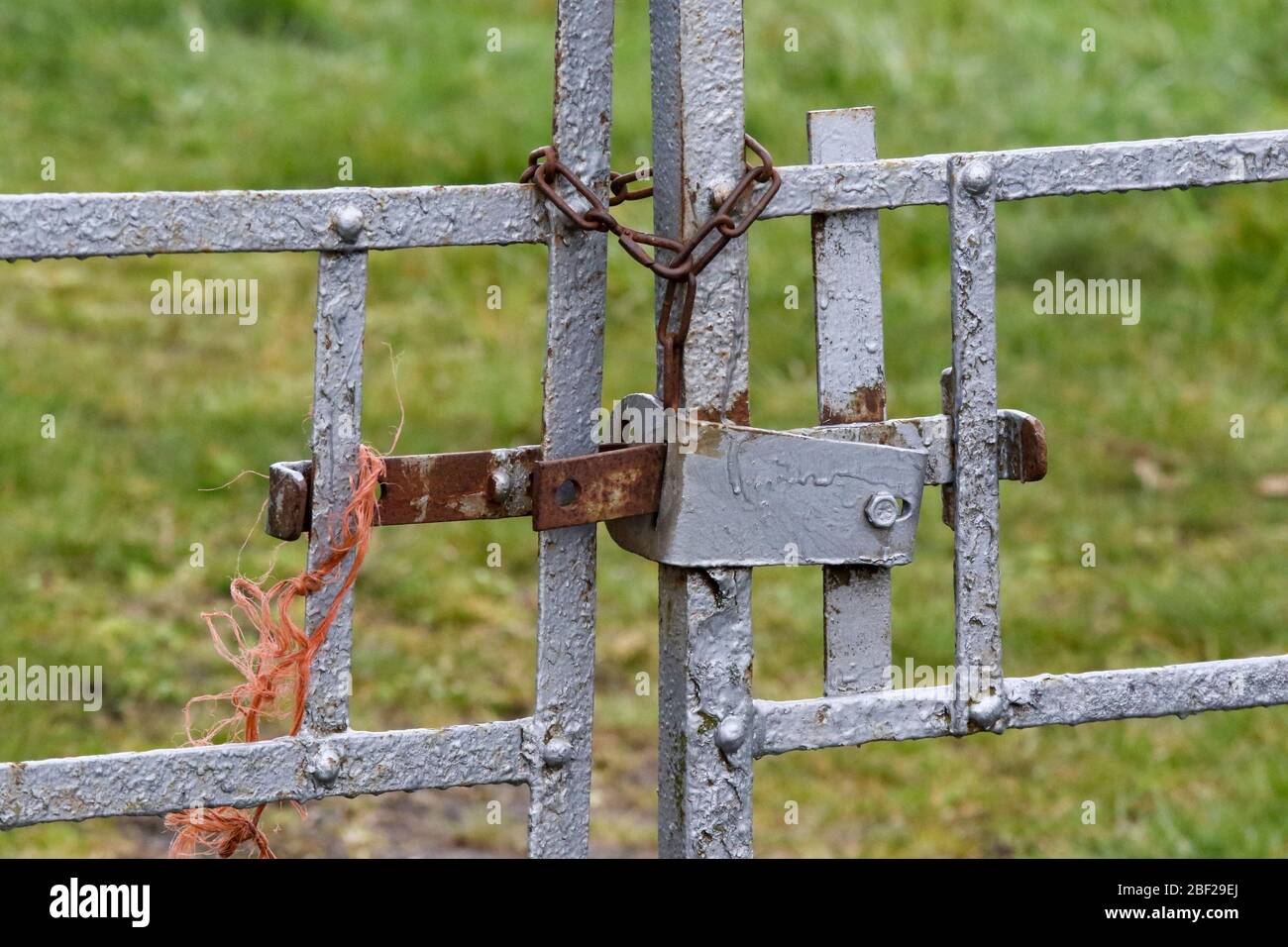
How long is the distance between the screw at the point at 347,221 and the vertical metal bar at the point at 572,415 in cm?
21

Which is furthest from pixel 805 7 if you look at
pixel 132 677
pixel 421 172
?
pixel 132 677

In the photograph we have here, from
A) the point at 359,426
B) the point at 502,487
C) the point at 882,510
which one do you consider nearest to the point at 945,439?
the point at 882,510

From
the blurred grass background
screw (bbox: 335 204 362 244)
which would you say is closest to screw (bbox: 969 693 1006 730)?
screw (bbox: 335 204 362 244)

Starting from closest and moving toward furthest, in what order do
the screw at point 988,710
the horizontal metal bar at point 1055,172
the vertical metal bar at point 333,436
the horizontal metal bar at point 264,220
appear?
the horizontal metal bar at point 264,220
the vertical metal bar at point 333,436
the horizontal metal bar at point 1055,172
the screw at point 988,710

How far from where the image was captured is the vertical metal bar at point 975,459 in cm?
202

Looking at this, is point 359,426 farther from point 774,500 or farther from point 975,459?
point 975,459

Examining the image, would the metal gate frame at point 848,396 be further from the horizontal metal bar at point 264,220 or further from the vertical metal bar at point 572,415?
the horizontal metal bar at point 264,220

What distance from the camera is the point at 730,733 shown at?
1.96m

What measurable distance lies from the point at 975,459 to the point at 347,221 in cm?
78

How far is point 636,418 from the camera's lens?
194cm

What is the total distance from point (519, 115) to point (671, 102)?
4.95m

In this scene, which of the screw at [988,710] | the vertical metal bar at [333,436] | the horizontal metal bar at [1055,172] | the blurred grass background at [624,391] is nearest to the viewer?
the vertical metal bar at [333,436]

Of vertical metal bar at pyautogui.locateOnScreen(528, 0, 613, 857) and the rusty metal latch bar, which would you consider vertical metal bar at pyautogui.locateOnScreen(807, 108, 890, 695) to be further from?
vertical metal bar at pyautogui.locateOnScreen(528, 0, 613, 857)

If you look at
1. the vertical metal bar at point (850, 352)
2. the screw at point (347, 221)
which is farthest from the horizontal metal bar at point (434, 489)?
the vertical metal bar at point (850, 352)
